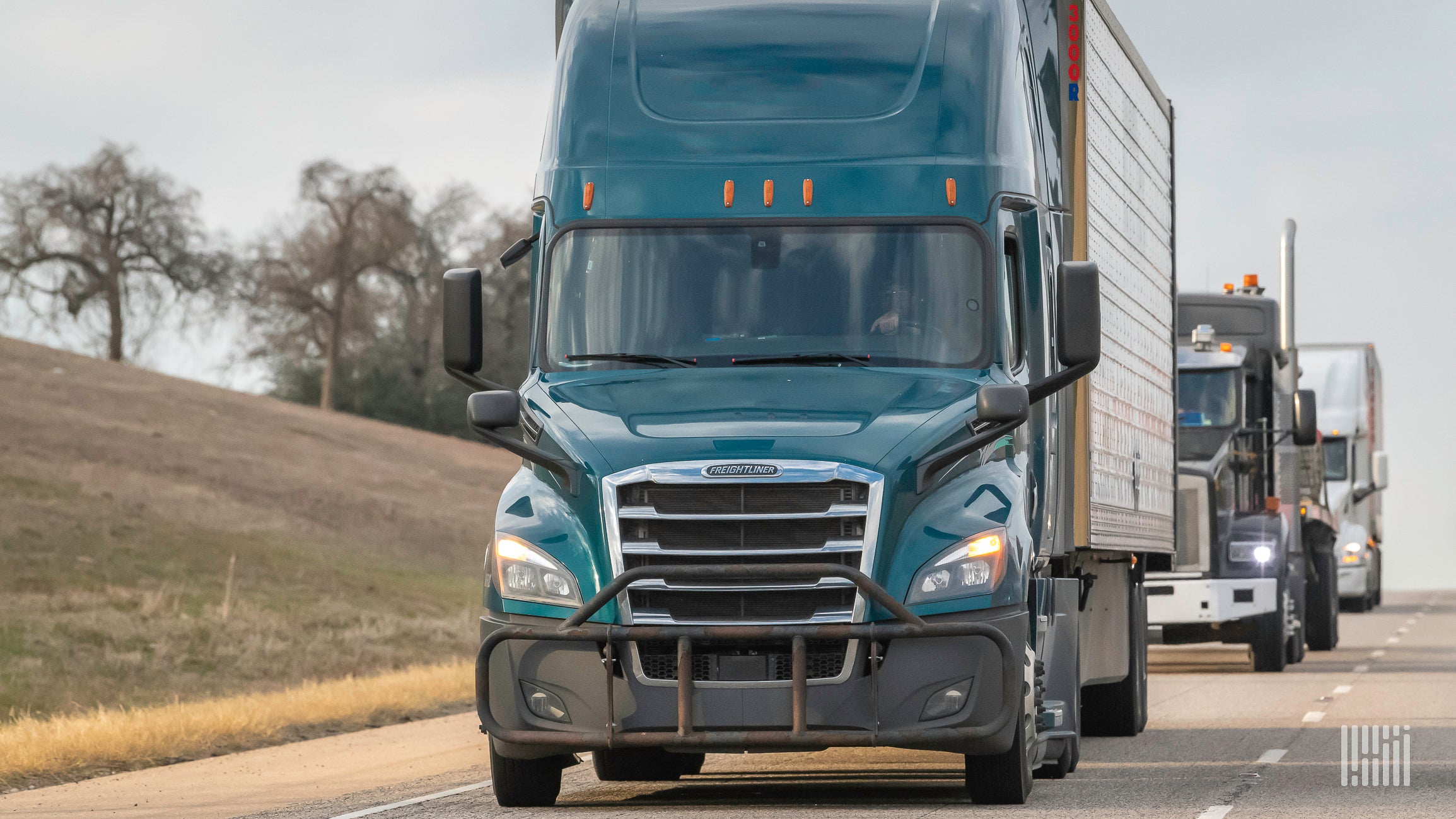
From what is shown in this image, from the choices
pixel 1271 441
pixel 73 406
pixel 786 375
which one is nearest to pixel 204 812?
pixel 786 375

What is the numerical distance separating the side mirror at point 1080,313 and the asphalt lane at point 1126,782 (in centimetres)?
219

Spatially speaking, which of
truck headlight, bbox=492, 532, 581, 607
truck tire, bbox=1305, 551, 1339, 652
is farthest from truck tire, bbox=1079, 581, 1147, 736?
truck tire, bbox=1305, 551, 1339, 652

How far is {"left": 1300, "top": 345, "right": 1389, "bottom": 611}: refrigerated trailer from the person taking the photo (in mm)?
38750

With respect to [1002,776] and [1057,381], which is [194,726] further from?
[1057,381]

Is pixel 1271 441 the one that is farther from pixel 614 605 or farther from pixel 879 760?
pixel 614 605

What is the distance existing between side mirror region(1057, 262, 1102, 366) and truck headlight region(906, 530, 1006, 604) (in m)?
1.06

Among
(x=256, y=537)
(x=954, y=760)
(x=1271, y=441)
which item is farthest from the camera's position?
(x=256, y=537)

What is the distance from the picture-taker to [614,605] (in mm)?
9758

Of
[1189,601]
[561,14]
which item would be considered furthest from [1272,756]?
[1189,601]

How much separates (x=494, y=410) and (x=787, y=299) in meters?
1.50

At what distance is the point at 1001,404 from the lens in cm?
1016

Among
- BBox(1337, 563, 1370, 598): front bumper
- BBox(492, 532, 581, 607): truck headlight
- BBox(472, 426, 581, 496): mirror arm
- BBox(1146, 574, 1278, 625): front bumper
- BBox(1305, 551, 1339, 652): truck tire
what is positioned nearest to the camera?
BBox(492, 532, 581, 607): truck headlight

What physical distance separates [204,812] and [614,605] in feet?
10.7

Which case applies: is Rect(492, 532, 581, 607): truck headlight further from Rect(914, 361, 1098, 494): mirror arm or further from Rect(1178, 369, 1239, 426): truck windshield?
Rect(1178, 369, 1239, 426): truck windshield
